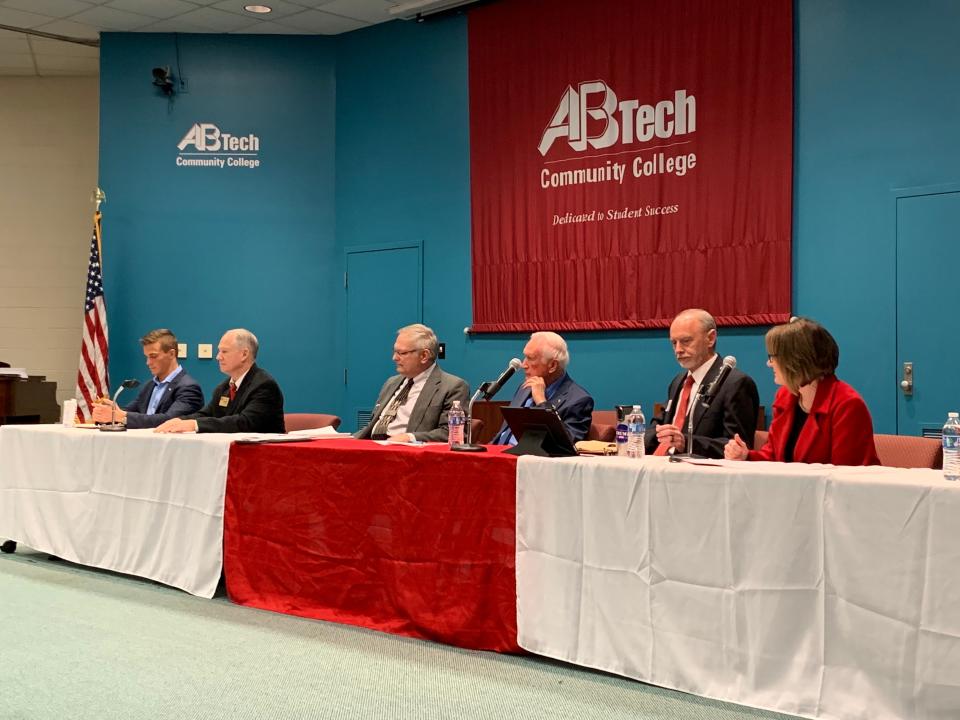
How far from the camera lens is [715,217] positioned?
6090mm

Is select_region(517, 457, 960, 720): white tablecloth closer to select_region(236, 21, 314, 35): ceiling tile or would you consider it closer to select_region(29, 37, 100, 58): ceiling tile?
select_region(236, 21, 314, 35): ceiling tile

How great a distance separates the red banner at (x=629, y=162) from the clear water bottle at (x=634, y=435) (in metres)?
2.89

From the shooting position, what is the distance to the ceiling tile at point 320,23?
7.62 meters

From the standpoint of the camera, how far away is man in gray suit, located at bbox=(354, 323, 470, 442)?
443 centimetres

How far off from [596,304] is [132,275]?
418cm

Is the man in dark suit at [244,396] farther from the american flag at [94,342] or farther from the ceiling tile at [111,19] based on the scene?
the ceiling tile at [111,19]

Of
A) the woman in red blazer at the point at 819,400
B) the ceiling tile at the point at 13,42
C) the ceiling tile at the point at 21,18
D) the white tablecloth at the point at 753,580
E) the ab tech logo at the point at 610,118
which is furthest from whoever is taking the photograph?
the ceiling tile at the point at 13,42

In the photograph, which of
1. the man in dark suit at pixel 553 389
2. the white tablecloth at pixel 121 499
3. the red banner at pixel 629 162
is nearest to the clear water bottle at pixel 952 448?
the man in dark suit at pixel 553 389

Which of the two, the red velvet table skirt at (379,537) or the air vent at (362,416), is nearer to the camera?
the red velvet table skirt at (379,537)

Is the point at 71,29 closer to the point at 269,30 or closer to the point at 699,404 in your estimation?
the point at 269,30

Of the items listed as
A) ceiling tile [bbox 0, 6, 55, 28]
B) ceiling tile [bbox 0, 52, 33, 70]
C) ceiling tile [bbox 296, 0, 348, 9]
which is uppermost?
ceiling tile [bbox 0, 52, 33, 70]

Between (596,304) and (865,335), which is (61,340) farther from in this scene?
(865,335)

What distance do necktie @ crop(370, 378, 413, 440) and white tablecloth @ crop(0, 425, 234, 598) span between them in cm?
76

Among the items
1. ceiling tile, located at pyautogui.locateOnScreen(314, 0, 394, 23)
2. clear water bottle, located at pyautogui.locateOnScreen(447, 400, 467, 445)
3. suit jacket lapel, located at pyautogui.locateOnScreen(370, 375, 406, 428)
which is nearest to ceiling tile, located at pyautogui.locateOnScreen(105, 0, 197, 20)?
ceiling tile, located at pyautogui.locateOnScreen(314, 0, 394, 23)
